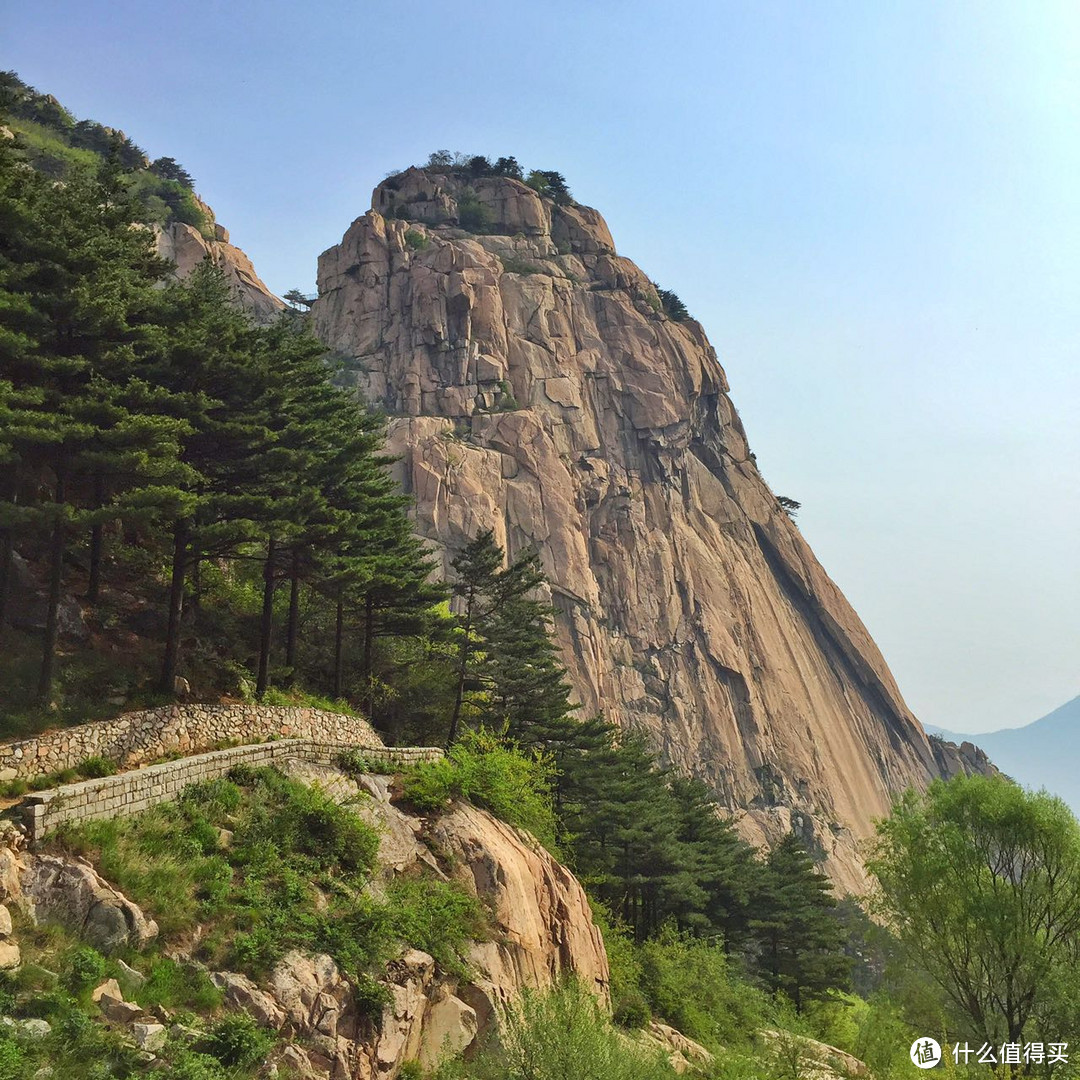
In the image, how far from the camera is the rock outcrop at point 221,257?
294ft

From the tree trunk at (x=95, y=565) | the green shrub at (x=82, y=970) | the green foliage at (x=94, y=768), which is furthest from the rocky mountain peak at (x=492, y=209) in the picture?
the green shrub at (x=82, y=970)

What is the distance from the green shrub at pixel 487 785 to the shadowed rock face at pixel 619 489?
41.0 m

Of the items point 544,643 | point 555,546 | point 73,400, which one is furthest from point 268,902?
point 555,546

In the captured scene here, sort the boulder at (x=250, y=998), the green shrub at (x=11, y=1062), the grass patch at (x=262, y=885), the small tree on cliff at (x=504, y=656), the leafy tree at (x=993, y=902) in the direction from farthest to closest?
1. the small tree on cliff at (x=504, y=656)
2. the leafy tree at (x=993, y=902)
3. the grass patch at (x=262, y=885)
4. the boulder at (x=250, y=998)
5. the green shrub at (x=11, y=1062)

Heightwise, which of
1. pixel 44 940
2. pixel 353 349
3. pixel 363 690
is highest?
pixel 353 349

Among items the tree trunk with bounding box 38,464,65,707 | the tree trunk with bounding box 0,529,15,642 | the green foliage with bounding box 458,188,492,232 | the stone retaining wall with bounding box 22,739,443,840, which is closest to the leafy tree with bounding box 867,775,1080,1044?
the stone retaining wall with bounding box 22,739,443,840

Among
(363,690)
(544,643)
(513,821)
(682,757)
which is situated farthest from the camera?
(682,757)

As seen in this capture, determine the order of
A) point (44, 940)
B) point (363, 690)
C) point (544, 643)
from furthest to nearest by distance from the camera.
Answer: point (544, 643) < point (363, 690) < point (44, 940)

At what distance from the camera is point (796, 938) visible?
41719 millimetres

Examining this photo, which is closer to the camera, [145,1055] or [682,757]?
[145,1055]

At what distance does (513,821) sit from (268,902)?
9204 millimetres

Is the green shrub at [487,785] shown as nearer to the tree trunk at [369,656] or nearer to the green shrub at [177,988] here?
the tree trunk at [369,656]

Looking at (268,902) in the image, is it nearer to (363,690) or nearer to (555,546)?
(363,690)

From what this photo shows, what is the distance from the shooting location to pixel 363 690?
30.5 m
